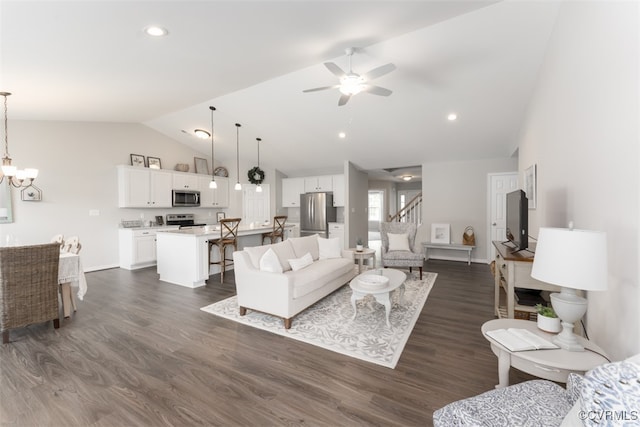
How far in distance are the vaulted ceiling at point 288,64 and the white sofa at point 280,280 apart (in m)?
2.33

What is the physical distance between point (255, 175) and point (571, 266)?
24.0 feet

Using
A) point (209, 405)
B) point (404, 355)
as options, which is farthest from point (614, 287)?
point (209, 405)

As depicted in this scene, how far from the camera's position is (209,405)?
1859mm

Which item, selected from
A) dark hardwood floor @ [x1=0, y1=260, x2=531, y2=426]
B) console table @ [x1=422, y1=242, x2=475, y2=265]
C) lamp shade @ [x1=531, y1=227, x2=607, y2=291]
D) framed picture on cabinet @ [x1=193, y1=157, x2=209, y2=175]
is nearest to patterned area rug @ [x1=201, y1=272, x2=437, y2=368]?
dark hardwood floor @ [x1=0, y1=260, x2=531, y2=426]

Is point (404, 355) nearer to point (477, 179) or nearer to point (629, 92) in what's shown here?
point (629, 92)

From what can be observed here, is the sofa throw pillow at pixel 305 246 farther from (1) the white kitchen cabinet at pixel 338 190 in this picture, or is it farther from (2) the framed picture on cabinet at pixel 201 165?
(2) the framed picture on cabinet at pixel 201 165

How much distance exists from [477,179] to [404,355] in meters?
5.21

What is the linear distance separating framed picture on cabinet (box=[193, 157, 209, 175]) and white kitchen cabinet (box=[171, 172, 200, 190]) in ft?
1.40

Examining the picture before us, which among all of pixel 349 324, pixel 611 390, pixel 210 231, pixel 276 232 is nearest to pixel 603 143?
pixel 611 390

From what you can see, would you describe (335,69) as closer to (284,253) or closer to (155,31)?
(155,31)

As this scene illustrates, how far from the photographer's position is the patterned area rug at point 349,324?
2557 millimetres

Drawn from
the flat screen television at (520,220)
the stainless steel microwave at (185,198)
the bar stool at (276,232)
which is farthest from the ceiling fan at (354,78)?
the stainless steel microwave at (185,198)

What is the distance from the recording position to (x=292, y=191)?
822 centimetres

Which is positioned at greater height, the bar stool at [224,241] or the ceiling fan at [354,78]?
the ceiling fan at [354,78]
